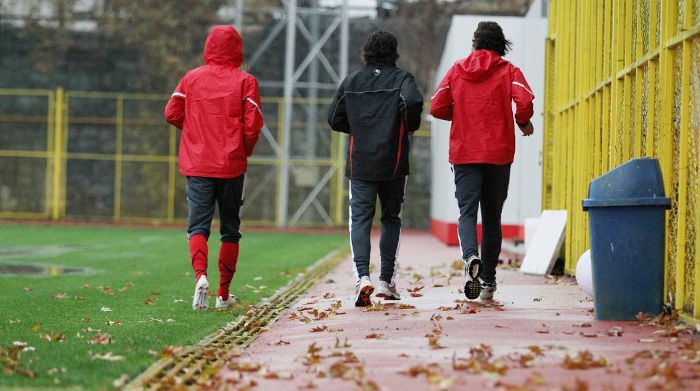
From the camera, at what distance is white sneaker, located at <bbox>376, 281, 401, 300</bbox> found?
26.4ft

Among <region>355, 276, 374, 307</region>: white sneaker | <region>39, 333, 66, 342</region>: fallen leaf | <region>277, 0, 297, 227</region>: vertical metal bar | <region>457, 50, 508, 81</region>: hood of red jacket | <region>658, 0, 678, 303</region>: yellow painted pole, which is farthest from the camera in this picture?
<region>277, 0, 297, 227</region>: vertical metal bar

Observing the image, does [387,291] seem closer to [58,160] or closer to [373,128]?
[373,128]

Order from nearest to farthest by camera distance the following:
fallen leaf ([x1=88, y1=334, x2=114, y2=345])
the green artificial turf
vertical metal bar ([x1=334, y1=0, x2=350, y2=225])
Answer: the green artificial turf → fallen leaf ([x1=88, y1=334, x2=114, y2=345]) → vertical metal bar ([x1=334, y1=0, x2=350, y2=225])

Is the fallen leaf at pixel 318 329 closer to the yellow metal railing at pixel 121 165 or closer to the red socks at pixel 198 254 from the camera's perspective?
the red socks at pixel 198 254

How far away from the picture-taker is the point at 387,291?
8047mm

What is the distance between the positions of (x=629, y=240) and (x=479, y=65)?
1811mm

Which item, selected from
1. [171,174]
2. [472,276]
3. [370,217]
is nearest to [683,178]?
[472,276]

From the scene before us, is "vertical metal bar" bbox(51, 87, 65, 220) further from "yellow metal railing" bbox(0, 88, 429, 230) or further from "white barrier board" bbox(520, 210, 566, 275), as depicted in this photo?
"white barrier board" bbox(520, 210, 566, 275)

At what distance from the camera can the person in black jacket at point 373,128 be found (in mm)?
7719

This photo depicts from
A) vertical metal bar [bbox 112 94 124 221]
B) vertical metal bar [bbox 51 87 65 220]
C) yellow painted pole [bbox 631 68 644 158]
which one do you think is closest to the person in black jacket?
yellow painted pole [bbox 631 68 644 158]

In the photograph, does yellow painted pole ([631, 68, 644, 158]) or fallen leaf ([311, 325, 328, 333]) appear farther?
yellow painted pole ([631, 68, 644, 158])

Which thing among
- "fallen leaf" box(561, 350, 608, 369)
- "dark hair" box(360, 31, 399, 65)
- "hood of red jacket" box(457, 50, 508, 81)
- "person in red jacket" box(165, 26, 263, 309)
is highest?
"dark hair" box(360, 31, 399, 65)

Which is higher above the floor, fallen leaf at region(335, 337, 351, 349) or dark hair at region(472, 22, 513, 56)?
dark hair at region(472, 22, 513, 56)

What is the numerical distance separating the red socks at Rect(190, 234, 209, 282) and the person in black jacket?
0.99m
